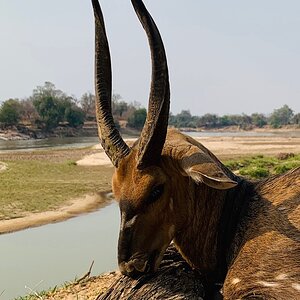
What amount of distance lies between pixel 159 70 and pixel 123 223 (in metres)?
1.19

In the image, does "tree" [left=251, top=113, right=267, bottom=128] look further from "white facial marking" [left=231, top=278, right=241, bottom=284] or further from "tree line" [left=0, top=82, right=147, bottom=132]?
"white facial marking" [left=231, top=278, right=241, bottom=284]

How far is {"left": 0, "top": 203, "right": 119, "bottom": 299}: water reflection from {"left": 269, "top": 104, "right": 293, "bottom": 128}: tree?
466 feet

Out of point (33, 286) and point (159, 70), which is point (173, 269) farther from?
point (33, 286)

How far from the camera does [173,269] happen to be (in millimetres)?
4188

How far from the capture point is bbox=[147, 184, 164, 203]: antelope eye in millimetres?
3732

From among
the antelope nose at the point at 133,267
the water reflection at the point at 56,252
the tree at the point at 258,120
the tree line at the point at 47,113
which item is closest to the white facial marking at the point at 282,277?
the antelope nose at the point at 133,267

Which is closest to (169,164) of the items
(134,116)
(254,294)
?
(254,294)

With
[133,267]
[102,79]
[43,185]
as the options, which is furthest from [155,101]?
[43,185]

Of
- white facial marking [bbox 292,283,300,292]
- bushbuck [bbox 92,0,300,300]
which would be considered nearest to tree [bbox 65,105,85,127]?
bushbuck [bbox 92,0,300,300]

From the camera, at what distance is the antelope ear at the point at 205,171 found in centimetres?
313

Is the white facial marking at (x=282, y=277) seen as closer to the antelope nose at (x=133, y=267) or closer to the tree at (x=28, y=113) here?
the antelope nose at (x=133, y=267)

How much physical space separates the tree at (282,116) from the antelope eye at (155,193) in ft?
499

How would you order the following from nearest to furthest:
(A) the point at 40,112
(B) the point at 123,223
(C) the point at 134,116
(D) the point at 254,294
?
(D) the point at 254,294 < (B) the point at 123,223 < (A) the point at 40,112 < (C) the point at 134,116

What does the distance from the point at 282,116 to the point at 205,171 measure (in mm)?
162405
